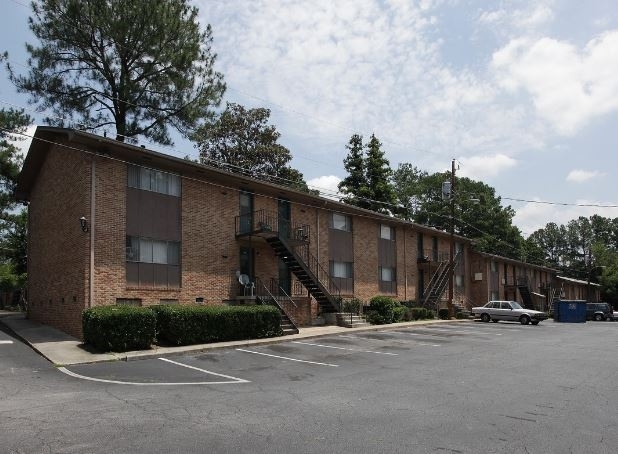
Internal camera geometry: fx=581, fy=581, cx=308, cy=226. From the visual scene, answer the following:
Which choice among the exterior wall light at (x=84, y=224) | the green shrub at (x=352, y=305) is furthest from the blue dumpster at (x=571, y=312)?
the exterior wall light at (x=84, y=224)

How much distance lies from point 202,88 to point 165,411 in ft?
85.2

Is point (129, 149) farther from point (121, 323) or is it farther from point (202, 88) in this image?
point (202, 88)

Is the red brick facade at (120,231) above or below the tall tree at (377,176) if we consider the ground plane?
below

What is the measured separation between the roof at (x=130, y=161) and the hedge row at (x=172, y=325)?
5.67m

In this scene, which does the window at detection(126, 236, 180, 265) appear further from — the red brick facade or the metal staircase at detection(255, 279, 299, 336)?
the metal staircase at detection(255, 279, 299, 336)

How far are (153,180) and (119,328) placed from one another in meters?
7.10

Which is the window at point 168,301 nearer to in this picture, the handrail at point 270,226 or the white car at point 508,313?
the handrail at point 270,226

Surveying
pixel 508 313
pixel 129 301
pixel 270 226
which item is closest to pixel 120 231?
pixel 129 301

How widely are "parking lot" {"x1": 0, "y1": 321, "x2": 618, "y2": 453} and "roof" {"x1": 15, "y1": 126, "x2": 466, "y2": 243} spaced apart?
25.3 ft

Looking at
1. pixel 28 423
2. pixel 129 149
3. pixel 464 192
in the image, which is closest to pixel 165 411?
pixel 28 423

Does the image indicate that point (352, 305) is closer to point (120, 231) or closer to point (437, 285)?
point (437, 285)

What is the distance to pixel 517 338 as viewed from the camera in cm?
2378

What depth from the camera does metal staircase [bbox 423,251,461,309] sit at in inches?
1529

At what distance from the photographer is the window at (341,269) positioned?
30562 millimetres
